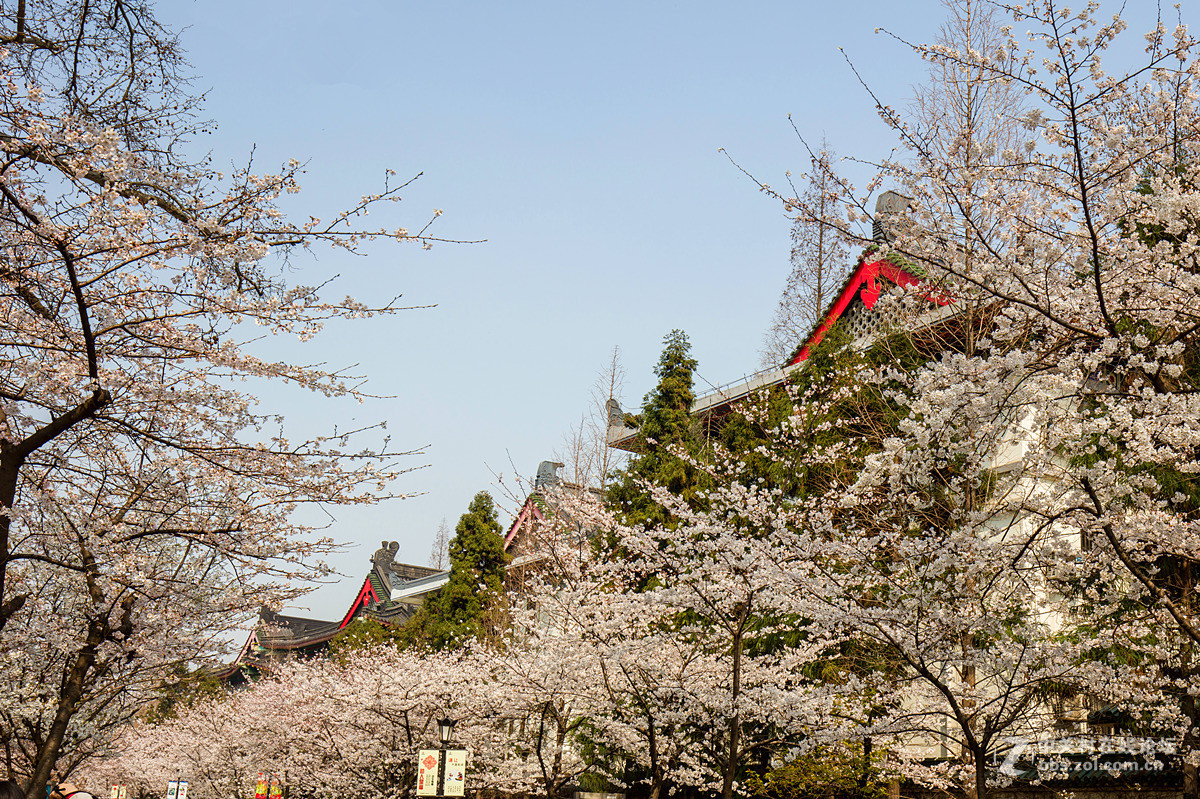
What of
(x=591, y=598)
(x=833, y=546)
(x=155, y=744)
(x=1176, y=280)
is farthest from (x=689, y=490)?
(x=155, y=744)

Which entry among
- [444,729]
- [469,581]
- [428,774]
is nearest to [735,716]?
[444,729]

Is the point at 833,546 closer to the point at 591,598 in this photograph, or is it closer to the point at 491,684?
the point at 591,598

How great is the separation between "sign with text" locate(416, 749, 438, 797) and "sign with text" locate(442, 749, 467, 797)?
0.67 metres

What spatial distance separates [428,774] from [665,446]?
29.0 feet

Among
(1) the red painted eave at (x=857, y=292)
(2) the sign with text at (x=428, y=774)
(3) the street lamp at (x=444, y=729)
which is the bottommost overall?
(2) the sign with text at (x=428, y=774)

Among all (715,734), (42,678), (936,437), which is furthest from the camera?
(715,734)

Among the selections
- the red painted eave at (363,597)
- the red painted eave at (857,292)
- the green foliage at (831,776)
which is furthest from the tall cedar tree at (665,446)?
the red painted eave at (363,597)

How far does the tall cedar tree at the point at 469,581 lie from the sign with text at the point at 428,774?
1016 centimetres

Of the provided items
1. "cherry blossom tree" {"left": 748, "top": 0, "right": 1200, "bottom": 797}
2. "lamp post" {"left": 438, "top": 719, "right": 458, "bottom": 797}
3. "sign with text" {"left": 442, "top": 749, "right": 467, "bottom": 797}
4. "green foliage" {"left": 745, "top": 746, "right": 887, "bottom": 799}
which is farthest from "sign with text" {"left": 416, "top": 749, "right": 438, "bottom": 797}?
"cherry blossom tree" {"left": 748, "top": 0, "right": 1200, "bottom": 797}

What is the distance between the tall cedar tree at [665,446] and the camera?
20.0 meters

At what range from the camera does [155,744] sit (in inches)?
1278

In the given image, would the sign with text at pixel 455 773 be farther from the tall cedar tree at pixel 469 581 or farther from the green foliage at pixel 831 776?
the tall cedar tree at pixel 469 581

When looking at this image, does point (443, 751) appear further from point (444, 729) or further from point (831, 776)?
point (831, 776)

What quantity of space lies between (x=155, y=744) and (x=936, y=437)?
34.2 m
